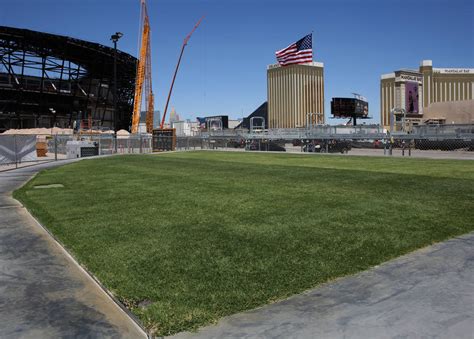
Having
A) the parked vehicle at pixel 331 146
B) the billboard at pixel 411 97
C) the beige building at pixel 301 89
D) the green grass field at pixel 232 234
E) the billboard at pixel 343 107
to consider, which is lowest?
the green grass field at pixel 232 234

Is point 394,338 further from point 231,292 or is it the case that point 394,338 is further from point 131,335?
point 131,335

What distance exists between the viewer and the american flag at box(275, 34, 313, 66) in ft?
160

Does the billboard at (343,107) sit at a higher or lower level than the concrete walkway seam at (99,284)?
higher

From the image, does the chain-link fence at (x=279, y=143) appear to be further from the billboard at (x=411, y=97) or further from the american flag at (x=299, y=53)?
the billboard at (x=411, y=97)

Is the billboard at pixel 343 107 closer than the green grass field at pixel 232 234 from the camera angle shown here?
No

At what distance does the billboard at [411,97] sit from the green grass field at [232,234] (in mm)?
126960

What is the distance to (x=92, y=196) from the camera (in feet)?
37.4

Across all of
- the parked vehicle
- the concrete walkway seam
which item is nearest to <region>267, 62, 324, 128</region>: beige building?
the parked vehicle

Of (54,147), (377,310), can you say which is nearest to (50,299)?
(377,310)

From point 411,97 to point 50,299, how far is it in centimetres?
13873

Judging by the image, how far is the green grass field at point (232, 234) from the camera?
4.43 meters

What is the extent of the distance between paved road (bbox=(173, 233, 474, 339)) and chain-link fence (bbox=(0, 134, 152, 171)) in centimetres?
2351

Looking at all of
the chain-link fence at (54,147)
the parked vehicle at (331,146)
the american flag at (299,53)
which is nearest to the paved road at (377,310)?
the chain-link fence at (54,147)

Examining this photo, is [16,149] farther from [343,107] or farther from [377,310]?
[343,107]
